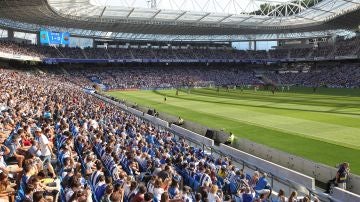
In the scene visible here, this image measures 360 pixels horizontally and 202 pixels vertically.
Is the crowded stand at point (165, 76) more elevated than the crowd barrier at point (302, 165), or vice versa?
the crowded stand at point (165, 76)

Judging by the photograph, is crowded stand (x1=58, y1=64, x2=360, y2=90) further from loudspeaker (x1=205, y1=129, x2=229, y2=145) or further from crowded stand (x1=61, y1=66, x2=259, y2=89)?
loudspeaker (x1=205, y1=129, x2=229, y2=145)

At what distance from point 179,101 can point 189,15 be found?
20641 millimetres

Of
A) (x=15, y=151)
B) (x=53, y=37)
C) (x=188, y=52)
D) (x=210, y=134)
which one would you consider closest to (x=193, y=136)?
(x=210, y=134)

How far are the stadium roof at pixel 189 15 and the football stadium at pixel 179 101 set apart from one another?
31 cm

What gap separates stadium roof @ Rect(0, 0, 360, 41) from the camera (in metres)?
56.4

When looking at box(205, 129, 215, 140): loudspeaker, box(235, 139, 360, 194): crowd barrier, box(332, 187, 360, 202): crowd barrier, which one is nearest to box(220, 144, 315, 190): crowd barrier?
box(332, 187, 360, 202): crowd barrier

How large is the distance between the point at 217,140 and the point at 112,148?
1119cm

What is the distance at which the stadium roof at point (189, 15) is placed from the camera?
5635 centimetres

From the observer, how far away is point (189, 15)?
2547 inches

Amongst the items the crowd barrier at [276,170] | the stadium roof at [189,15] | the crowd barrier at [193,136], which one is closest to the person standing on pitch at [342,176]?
the crowd barrier at [276,170]

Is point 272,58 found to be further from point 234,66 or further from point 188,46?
point 188,46

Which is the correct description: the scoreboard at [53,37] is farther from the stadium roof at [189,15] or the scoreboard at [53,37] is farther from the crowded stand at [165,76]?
the crowded stand at [165,76]

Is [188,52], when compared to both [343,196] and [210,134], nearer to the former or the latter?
[210,134]

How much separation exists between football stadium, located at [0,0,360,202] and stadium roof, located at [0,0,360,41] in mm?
309
